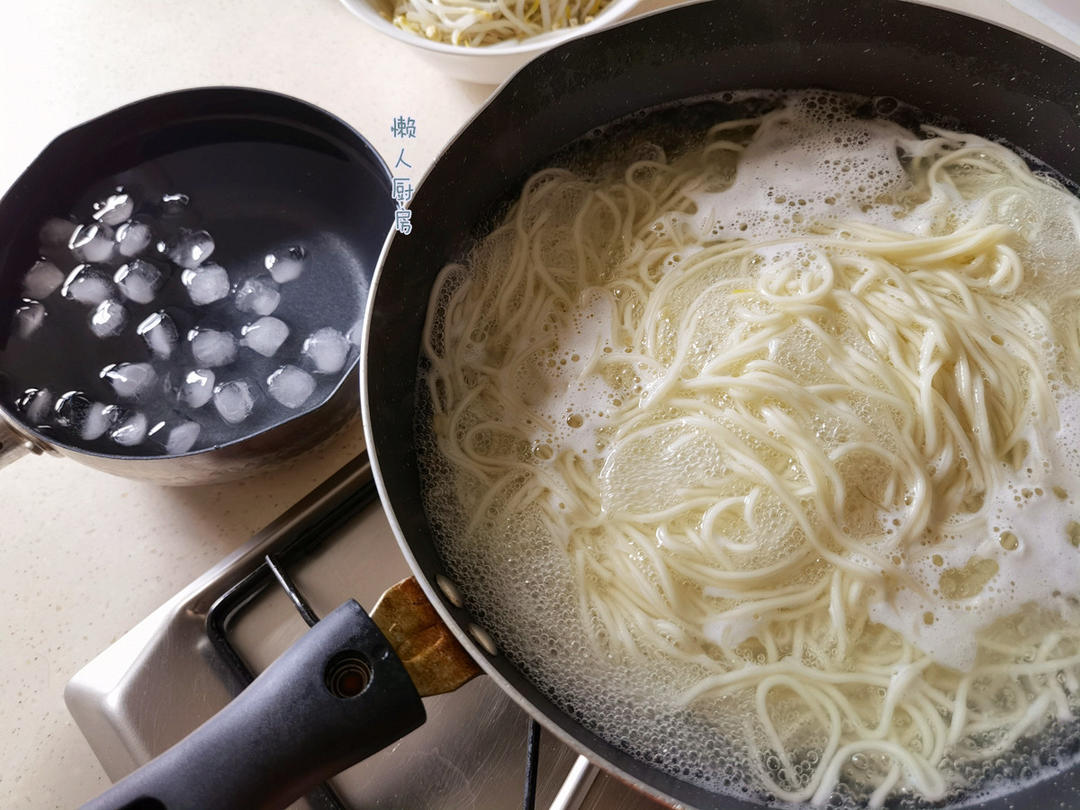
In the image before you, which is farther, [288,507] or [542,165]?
[542,165]

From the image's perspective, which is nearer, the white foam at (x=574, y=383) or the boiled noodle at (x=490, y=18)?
the white foam at (x=574, y=383)

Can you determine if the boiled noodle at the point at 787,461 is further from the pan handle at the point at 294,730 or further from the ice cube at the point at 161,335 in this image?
the ice cube at the point at 161,335

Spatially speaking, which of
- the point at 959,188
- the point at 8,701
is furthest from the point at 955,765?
the point at 8,701

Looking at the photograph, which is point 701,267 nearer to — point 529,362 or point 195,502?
point 529,362

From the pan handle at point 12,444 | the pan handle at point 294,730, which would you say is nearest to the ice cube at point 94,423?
the pan handle at point 12,444

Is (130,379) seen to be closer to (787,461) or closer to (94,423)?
(94,423)

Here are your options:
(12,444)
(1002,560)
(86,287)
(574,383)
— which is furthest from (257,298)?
(1002,560)
